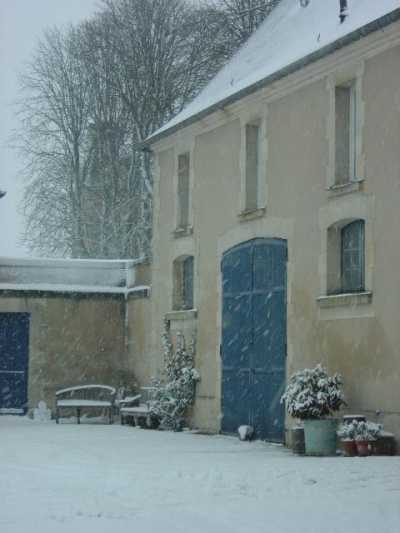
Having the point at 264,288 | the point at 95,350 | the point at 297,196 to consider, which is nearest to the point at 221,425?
the point at 264,288

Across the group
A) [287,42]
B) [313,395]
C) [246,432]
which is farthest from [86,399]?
[313,395]

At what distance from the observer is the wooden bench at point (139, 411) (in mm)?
19875

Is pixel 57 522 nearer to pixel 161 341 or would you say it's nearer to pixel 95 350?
pixel 161 341

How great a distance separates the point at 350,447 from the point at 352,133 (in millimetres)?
4342

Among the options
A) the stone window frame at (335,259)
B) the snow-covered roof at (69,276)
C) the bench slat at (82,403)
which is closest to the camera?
the stone window frame at (335,259)

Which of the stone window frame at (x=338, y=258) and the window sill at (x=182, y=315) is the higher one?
→ the stone window frame at (x=338, y=258)

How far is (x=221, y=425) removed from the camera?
59.8 ft

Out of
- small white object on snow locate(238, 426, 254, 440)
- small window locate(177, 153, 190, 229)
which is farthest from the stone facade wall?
small white object on snow locate(238, 426, 254, 440)

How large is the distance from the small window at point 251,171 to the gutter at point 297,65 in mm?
685

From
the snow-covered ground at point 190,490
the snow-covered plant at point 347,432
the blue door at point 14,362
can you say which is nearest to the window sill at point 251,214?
the snow-covered ground at point 190,490

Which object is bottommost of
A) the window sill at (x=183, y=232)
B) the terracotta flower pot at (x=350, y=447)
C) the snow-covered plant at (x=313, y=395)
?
the terracotta flower pot at (x=350, y=447)

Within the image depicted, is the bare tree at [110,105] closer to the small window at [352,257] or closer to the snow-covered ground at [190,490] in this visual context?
the small window at [352,257]

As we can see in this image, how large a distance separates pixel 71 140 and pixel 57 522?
27.2 m

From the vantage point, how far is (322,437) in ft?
45.8
